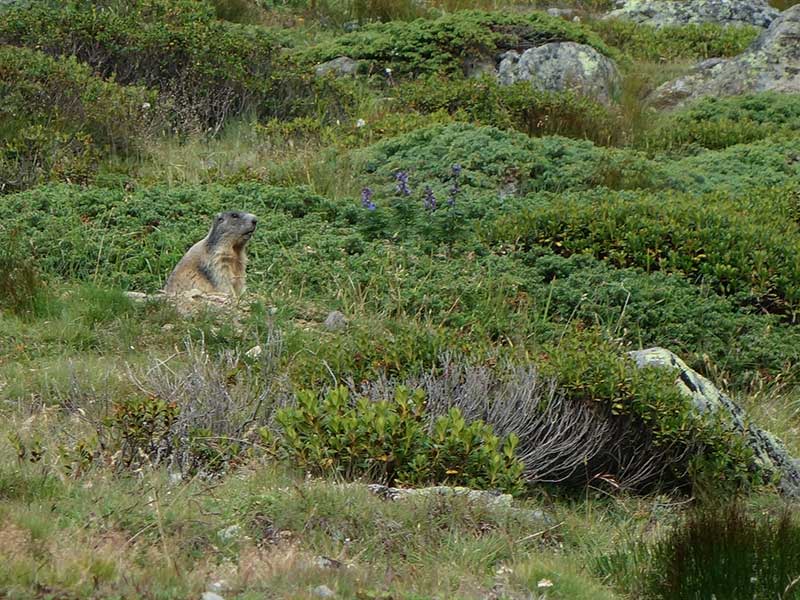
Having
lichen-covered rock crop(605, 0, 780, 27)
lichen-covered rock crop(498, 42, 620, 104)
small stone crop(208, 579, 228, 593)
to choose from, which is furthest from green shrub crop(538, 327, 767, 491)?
lichen-covered rock crop(605, 0, 780, 27)

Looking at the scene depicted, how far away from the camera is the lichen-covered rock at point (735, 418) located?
6.73 metres

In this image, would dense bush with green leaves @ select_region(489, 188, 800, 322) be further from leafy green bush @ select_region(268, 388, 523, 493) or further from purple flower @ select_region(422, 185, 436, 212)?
leafy green bush @ select_region(268, 388, 523, 493)

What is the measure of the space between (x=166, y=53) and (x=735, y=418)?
8.99 meters

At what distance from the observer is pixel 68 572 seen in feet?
13.4

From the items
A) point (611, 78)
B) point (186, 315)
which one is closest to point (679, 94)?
point (611, 78)

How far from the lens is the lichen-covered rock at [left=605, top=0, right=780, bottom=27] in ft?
72.2

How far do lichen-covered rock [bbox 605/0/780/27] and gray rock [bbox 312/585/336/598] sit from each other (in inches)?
743

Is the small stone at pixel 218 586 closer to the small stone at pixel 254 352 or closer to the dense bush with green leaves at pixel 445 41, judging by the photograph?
the small stone at pixel 254 352

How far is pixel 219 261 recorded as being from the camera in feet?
28.7

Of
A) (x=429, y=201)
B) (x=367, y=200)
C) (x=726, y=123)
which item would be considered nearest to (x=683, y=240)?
(x=429, y=201)

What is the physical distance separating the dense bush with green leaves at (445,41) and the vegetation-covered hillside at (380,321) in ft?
0.19

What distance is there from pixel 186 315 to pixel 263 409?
1.86m

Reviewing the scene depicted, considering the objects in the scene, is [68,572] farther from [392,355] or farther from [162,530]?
[392,355]

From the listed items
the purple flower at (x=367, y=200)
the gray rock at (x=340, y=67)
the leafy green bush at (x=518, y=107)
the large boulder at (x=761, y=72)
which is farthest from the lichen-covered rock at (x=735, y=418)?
the large boulder at (x=761, y=72)
